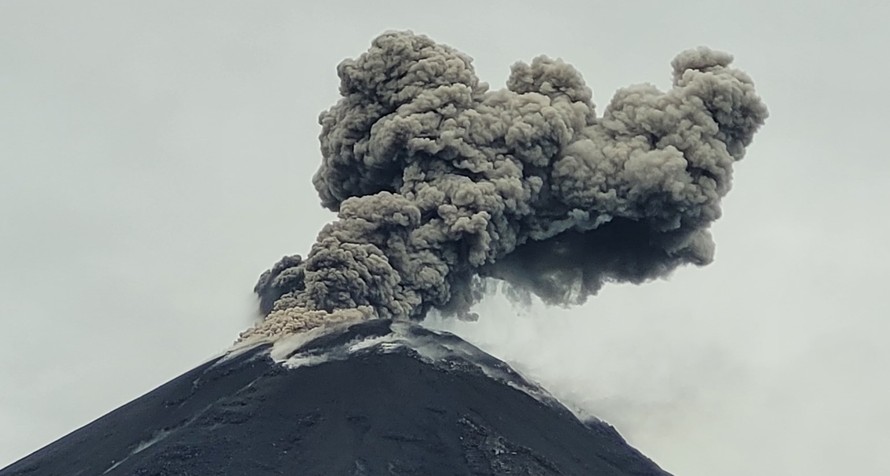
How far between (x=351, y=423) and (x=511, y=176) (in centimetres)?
933

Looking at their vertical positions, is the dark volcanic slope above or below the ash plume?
below

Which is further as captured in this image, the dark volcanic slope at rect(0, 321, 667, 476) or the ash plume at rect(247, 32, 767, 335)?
the ash plume at rect(247, 32, 767, 335)

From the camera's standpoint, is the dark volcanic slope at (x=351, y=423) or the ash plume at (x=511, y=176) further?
the ash plume at (x=511, y=176)

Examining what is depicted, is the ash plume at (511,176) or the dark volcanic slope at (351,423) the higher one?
the ash plume at (511,176)

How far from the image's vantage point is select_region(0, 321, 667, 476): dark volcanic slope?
2384 inches

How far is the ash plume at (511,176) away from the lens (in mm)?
66750

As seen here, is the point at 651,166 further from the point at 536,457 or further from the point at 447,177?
the point at 536,457

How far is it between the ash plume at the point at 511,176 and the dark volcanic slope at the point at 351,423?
1.51m

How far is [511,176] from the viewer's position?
67.9m

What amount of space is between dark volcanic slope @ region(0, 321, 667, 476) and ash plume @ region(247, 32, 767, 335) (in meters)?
1.51

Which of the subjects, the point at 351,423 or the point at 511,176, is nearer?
the point at 351,423

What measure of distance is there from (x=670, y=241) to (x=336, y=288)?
11.1 metres

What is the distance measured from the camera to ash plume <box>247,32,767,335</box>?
66750mm

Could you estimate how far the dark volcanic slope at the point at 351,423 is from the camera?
60562 millimetres
